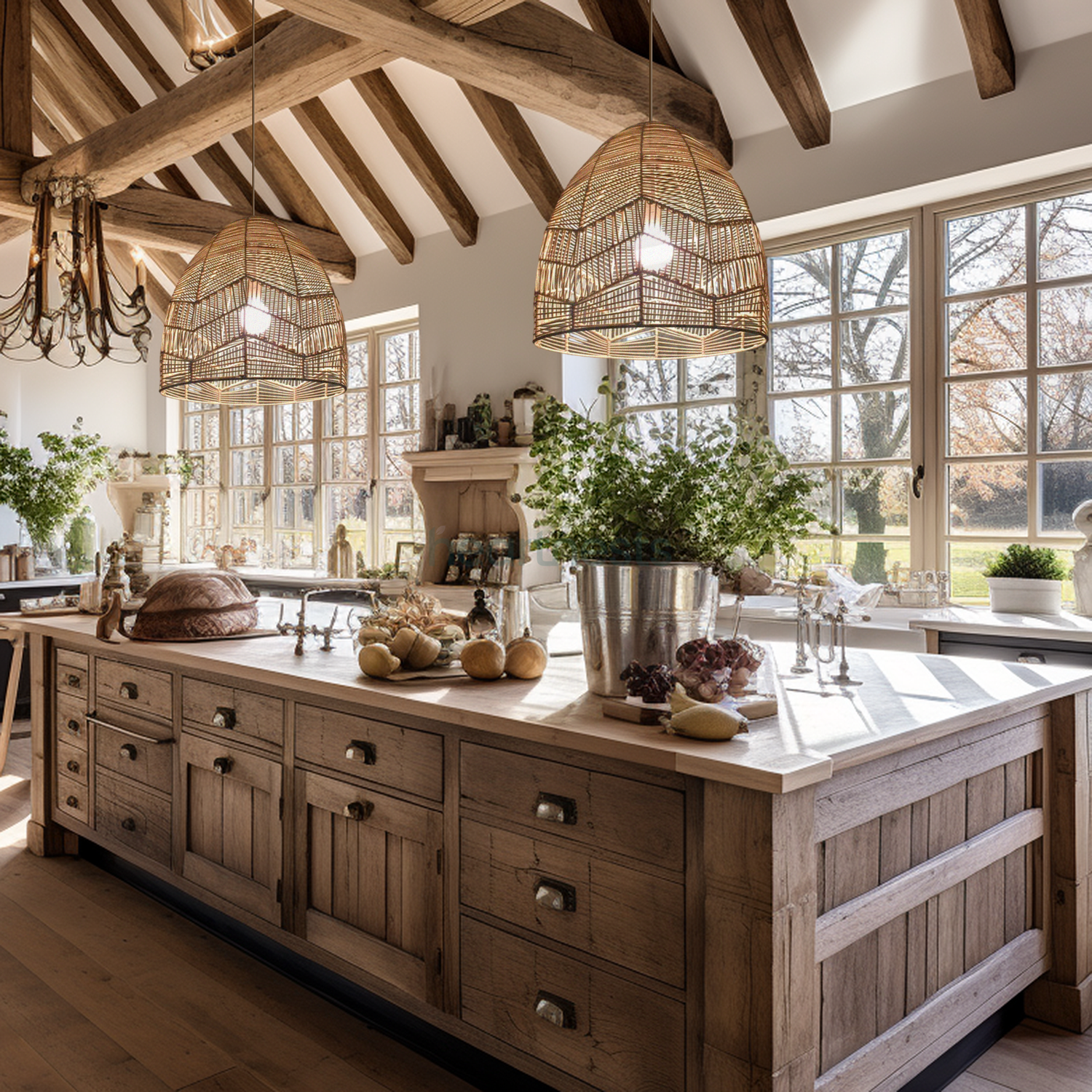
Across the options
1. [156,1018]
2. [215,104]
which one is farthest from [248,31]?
[156,1018]

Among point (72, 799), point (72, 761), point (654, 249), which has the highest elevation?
point (654, 249)

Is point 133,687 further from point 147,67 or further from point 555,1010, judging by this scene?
point 147,67

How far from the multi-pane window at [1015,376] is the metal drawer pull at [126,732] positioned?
303 cm

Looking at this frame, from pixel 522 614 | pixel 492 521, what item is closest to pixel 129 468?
pixel 492 521

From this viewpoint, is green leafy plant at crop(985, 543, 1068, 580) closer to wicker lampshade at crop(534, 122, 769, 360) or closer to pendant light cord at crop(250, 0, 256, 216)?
wicker lampshade at crop(534, 122, 769, 360)

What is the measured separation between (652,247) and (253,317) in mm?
1324

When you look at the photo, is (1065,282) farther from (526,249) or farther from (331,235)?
(331,235)

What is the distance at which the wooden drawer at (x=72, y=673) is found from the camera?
322 centimetres

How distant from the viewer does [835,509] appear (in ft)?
14.2

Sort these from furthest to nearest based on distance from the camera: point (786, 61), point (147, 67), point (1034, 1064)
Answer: point (147, 67)
point (786, 61)
point (1034, 1064)

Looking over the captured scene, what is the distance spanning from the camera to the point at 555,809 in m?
1.72

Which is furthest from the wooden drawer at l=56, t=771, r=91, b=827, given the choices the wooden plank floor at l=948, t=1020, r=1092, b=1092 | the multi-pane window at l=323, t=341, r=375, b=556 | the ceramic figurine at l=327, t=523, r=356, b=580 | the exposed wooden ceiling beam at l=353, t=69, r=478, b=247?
the exposed wooden ceiling beam at l=353, t=69, r=478, b=247

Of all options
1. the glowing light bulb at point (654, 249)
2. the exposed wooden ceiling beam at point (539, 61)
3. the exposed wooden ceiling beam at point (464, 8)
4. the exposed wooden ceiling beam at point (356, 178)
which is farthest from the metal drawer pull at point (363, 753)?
the exposed wooden ceiling beam at point (356, 178)

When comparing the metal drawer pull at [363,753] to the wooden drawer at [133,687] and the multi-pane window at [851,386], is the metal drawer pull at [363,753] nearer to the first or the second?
the wooden drawer at [133,687]
